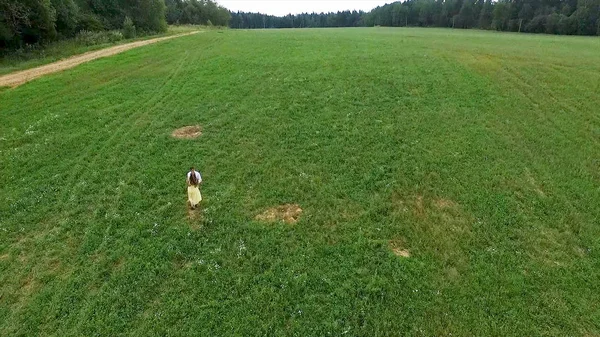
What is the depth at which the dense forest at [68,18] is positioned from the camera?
3572cm

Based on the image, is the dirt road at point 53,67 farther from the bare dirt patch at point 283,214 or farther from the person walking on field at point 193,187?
the bare dirt patch at point 283,214

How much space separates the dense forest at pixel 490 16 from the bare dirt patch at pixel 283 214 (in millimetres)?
97130

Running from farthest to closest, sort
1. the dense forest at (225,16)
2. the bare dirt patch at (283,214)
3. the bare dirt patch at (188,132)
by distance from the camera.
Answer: the dense forest at (225,16), the bare dirt patch at (188,132), the bare dirt patch at (283,214)

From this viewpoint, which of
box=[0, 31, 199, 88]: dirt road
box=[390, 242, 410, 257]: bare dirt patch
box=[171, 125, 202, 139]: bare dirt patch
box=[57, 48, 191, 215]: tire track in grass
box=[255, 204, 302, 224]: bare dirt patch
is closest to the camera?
box=[390, 242, 410, 257]: bare dirt patch

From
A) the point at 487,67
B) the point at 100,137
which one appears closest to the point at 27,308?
the point at 100,137

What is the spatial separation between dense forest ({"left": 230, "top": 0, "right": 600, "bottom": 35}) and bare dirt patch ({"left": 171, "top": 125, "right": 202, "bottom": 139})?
95233 mm

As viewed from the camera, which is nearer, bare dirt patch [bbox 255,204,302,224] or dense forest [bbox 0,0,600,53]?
bare dirt patch [bbox 255,204,302,224]

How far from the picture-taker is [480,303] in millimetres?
9984

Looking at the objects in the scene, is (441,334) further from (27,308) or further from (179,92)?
(179,92)

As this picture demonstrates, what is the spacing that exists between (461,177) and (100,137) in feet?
57.6

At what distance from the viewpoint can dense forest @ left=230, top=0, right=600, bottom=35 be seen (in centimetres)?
8138

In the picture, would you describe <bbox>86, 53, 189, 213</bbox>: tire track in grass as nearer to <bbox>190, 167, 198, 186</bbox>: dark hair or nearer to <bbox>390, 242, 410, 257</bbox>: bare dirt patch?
<bbox>190, 167, 198, 186</bbox>: dark hair

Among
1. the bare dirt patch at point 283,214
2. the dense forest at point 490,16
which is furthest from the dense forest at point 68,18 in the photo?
the dense forest at point 490,16

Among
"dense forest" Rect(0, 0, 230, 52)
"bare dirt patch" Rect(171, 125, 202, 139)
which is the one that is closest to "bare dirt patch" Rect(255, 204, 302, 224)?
"bare dirt patch" Rect(171, 125, 202, 139)
